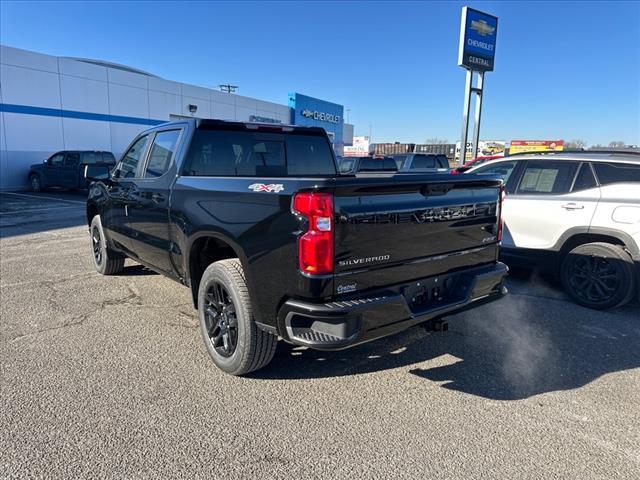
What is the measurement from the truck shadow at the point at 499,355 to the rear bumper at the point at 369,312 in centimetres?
66

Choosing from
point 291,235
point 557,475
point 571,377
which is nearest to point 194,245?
point 291,235

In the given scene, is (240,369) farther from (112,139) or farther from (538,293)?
(112,139)

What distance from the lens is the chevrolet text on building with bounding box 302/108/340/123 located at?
38062mm

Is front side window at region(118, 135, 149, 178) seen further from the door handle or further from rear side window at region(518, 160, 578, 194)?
the door handle

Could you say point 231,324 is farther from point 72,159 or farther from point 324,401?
point 72,159

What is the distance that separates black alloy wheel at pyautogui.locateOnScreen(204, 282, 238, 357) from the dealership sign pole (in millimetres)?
16388

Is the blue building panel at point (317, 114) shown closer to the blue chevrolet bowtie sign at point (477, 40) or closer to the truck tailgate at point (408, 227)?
the blue chevrolet bowtie sign at point (477, 40)

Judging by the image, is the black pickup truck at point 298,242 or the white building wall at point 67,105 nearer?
the black pickup truck at point 298,242

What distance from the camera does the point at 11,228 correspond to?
33.2 feet

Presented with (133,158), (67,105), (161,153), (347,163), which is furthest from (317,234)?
(67,105)

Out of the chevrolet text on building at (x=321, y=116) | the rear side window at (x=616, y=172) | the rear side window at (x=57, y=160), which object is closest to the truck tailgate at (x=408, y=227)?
the rear side window at (x=616, y=172)

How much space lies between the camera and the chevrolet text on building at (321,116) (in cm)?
3806

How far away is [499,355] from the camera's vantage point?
382 cm

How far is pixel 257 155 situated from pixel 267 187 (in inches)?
64.1
